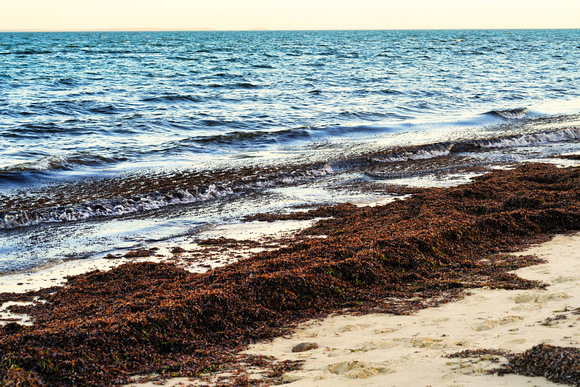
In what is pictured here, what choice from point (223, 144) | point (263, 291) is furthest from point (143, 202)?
point (223, 144)

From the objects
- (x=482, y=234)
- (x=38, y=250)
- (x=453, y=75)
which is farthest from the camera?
(x=453, y=75)

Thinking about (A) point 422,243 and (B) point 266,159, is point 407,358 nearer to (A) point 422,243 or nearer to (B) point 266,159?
(A) point 422,243

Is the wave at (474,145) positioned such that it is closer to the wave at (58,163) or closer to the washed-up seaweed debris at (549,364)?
the wave at (58,163)

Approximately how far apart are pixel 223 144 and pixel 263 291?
31.0 feet

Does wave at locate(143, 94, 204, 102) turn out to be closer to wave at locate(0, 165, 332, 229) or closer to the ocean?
the ocean

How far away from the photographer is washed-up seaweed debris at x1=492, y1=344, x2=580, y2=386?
8.21 feet

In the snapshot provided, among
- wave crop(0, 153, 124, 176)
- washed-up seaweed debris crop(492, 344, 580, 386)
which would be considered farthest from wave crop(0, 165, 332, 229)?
washed-up seaweed debris crop(492, 344, 580, 386)

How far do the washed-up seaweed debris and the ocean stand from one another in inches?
190

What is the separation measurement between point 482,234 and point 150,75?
1006 inches

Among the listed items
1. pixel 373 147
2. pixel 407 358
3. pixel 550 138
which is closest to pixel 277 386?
pixel 407 358

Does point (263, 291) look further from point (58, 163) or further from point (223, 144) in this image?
point (223, 144)

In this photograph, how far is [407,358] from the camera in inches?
121

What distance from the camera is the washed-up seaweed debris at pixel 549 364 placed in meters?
2.50

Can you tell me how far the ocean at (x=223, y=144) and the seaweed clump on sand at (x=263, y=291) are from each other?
67.5 inches
